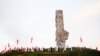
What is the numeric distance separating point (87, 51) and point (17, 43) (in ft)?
19.6

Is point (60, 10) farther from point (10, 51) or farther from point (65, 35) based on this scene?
point (10, 51)

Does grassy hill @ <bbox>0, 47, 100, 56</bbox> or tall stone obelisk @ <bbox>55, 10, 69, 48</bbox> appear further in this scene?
tall stone obelisk @ <bbox>55, 10, 69, 48</bbox>

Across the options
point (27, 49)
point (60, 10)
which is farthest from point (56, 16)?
point (27, 49)

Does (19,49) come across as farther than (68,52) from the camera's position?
Yes

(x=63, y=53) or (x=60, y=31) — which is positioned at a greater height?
(x=60, y=31)

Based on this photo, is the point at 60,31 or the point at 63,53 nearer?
the point at 63,53

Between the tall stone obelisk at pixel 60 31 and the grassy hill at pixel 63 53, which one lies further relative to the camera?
the tall stone obelisk at pixel 60 31

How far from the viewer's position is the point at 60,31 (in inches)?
1073

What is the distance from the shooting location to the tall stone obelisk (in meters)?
27.2

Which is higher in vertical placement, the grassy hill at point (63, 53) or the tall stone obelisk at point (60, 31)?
the tall stone obelisk at point (60, 31)

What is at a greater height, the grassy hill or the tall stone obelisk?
the tall stone obelisk

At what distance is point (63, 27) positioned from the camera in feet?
89.7

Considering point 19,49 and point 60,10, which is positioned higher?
point 60,10

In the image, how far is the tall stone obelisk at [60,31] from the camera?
2723 cm
